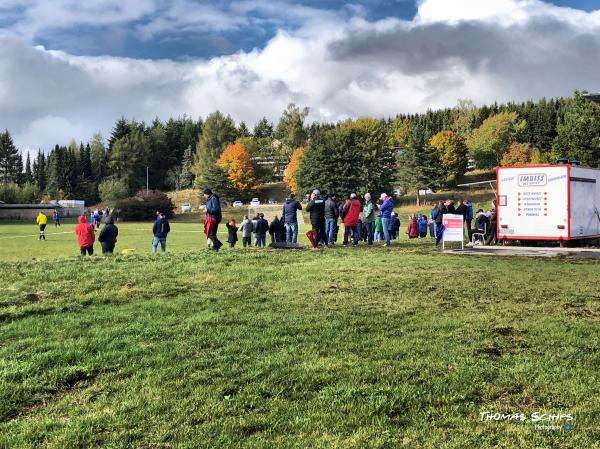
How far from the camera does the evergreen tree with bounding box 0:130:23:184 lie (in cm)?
13488

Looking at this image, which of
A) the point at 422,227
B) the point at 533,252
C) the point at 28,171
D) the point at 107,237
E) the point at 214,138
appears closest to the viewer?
the point at 533,252

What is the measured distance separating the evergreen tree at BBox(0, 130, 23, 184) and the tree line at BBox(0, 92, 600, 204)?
276 mm

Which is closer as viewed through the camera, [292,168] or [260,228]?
[260,228]

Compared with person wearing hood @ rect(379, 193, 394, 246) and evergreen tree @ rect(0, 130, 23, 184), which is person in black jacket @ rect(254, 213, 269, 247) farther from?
evergreen tree @ rect(0, 130, 23, 184)

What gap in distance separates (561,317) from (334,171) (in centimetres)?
6643

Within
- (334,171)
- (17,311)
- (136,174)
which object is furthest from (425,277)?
(136,174)

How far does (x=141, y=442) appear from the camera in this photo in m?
3.65

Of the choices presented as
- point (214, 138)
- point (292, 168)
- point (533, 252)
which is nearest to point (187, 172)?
point (214, 138)

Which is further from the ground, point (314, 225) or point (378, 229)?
point (314, 225)

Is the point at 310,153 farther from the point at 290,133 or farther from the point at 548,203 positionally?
Answer: the point at 548,203

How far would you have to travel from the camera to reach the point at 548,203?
18.2 meters

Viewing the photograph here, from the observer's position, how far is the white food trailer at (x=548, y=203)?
1795 centimetres

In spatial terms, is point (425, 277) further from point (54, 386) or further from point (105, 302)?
point (54, 386)

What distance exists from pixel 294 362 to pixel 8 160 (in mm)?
150586
